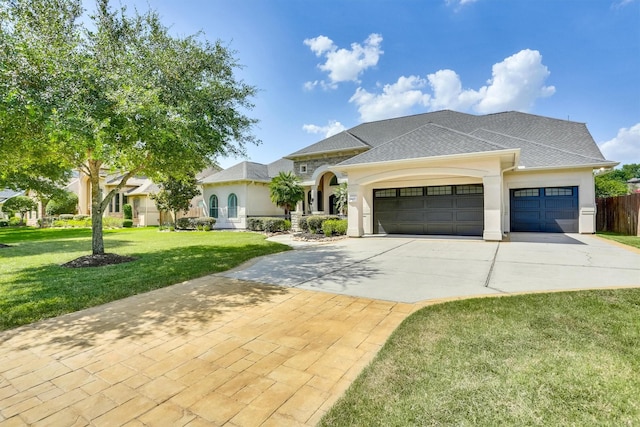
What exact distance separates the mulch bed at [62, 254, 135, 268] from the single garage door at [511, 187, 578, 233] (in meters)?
17.5

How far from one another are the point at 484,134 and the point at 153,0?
1493 centimetres

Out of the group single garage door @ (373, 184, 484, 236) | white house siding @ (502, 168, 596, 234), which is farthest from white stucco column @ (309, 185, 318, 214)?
white house siding @ (502, 168, 596, 234)

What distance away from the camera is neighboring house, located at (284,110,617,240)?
12.2 meters

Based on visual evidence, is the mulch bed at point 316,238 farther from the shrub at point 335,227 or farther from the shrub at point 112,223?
the shrub at point 112,223

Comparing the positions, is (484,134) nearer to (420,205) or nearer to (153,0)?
(420,205)

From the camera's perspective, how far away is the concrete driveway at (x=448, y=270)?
5.62 m

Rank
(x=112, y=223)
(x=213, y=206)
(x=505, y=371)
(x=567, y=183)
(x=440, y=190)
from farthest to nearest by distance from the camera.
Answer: (x=112, y=223) < (x=213, y=206) < (x=440, y=190) < (x=567, y=183) < (x=505, y=371)

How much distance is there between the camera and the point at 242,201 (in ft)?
74.8

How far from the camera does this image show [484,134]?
1544cm

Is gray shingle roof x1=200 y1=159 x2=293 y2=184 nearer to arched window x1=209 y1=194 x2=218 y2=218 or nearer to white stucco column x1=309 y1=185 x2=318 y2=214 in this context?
arched window x1=209 y1=194 x2=218 y2=218

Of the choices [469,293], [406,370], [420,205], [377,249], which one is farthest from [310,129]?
[406,370]

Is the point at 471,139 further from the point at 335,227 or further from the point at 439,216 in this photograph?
the point at 335,227

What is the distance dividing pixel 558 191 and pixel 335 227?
1109 cm

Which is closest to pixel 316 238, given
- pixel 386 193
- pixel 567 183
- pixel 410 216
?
pixel 386 193
